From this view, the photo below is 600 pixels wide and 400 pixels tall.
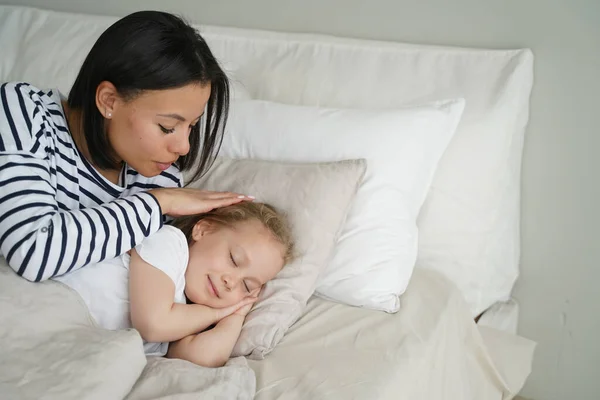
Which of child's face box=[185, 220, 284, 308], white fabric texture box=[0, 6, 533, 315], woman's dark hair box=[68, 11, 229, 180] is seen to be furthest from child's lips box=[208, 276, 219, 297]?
white fabric texture box=[0, 6, 533, 315]

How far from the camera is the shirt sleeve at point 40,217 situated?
1.29m

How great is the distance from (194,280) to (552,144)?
1.05 meters

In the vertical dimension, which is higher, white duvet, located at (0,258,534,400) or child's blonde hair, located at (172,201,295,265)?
child's blonde hair, located at (172,201,295,265)

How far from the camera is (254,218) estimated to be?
1.53m

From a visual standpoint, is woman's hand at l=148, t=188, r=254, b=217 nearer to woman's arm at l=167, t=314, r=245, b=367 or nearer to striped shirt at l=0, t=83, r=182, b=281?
striped shirt at l=0, t=83, r=182, b=281

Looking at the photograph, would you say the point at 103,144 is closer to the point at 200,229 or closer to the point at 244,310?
the point at 200,229

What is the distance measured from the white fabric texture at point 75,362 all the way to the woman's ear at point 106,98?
1.14 feet

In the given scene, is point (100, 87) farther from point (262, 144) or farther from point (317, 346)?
point (317, 346)

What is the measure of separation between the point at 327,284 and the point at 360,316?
0.12m

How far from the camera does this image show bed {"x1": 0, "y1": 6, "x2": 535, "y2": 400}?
1178 mm

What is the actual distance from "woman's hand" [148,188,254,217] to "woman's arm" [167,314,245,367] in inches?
9.7

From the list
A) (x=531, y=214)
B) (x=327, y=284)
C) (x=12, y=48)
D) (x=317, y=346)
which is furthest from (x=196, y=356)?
(x=12, y=48)

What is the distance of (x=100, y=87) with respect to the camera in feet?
4.60

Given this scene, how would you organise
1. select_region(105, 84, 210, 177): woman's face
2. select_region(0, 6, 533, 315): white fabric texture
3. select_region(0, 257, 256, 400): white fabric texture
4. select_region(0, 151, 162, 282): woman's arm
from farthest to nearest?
1. select_region(0, 6, 533, 315): white fabric texture
2. select_region(105, 84, 210, 177): woman's face
3. select_region(0, 151, 162, 282): woman's arm
4. select_region(0, 257, 256, 400): white fabric texture
